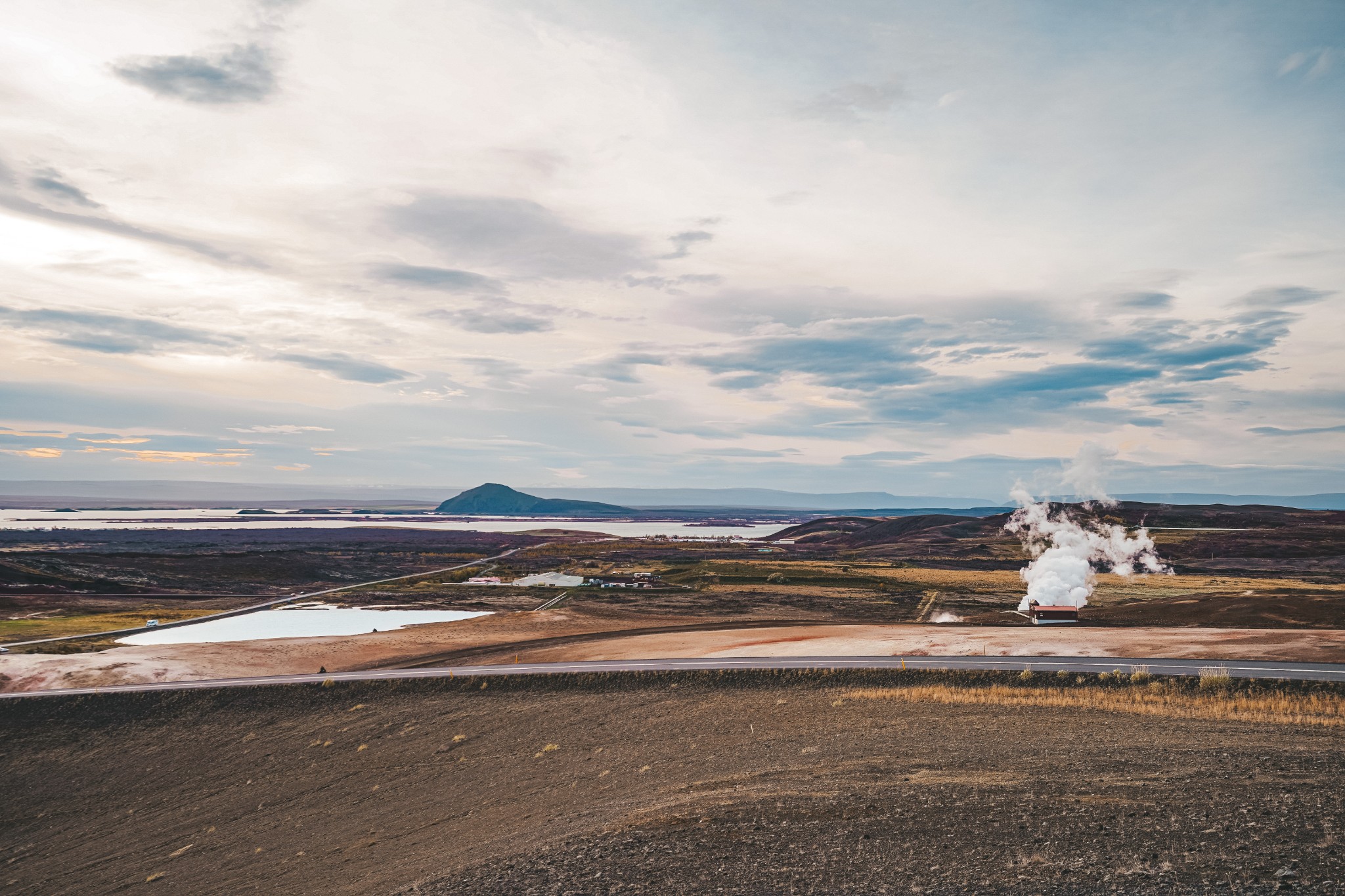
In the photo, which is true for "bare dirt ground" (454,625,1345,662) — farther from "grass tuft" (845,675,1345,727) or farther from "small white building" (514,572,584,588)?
"small white building" (514,572,584,588)

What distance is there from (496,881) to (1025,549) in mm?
198789

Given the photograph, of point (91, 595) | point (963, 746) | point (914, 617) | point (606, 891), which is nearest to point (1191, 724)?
point (963, 746)

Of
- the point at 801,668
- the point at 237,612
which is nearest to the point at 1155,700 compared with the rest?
the point at 801,668

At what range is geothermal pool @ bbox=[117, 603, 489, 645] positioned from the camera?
8250cm

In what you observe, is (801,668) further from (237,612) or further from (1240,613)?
(237,612)

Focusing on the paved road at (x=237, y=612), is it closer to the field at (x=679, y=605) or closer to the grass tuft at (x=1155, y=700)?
the field at (x=679, y=605)

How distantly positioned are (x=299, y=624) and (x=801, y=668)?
73.4 metres

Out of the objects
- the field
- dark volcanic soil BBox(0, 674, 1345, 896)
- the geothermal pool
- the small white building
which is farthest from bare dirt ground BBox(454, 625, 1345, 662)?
the small white building

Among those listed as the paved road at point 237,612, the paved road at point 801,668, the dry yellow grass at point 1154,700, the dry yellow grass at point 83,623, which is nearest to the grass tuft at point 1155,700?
the dry yellow grass at point 1154,700

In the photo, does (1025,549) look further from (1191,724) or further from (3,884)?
(3,884)

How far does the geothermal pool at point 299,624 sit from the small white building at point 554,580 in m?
28.9

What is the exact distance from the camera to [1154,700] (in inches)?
1405

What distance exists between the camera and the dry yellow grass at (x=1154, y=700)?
3178 centimetres

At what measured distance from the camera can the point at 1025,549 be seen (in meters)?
193
